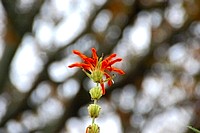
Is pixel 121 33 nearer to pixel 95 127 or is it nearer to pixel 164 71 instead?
pixel 164 71

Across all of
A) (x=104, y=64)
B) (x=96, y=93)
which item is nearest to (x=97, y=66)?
(x=104, y=64)

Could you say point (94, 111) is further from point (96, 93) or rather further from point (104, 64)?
point (104, 64)

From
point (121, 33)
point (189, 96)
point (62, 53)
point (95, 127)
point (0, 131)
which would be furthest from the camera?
point (189, 96)

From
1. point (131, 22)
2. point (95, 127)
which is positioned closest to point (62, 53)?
point (131, 22)

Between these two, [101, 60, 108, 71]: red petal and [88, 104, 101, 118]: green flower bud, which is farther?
[101, 60, 108, 71]: red petal

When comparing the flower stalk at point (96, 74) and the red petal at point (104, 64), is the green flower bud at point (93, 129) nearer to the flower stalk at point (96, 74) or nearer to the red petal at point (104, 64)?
the flower stalk at point (96, 74)

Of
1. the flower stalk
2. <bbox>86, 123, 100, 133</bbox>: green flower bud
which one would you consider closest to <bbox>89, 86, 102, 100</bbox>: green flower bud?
the flower stalk

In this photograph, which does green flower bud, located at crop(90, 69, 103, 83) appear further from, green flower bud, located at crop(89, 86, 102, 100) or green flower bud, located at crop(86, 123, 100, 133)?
green flower bud, located at crop(86, 123, 100, 133)

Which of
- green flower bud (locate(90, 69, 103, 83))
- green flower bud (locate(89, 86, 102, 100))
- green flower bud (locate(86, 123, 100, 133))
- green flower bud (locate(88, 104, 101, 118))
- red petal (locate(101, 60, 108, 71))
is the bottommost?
green flower bud (locate(86, 123, 100, 133))
